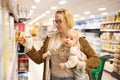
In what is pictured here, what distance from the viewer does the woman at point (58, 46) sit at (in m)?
1.89

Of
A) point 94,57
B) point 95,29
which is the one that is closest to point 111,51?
point 95,29

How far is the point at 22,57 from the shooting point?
385 centimetres

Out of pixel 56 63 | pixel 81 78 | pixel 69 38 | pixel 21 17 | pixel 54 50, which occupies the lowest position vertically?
pixel 81 78

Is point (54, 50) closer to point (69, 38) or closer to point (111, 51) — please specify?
point (69, 38)

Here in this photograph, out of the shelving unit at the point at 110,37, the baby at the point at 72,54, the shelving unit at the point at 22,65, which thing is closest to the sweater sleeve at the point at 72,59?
the baby at the point at 72,54

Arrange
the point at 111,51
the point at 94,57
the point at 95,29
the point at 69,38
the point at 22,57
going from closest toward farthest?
the point at 69,38 < the point at 94,57 < the point at 22,57 < the point at 111,51 < the point at 95,29

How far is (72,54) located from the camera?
6.09ft

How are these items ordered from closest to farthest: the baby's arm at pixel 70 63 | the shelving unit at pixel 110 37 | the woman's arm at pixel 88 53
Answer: the baby's arm at pixel 70 63 < the woman's arm at pixel 88 53 < the shelving unit at pixel 110 37

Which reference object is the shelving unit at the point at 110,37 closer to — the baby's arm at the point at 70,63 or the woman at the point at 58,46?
the woman at the point at 58,46

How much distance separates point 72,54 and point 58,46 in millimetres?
185

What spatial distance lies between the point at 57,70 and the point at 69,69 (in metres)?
0.11

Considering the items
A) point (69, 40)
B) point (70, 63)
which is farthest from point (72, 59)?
point (69, 40)

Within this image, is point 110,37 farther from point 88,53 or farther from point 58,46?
point 58,46

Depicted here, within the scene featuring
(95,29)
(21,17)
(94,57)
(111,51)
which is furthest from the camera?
(95,29)
